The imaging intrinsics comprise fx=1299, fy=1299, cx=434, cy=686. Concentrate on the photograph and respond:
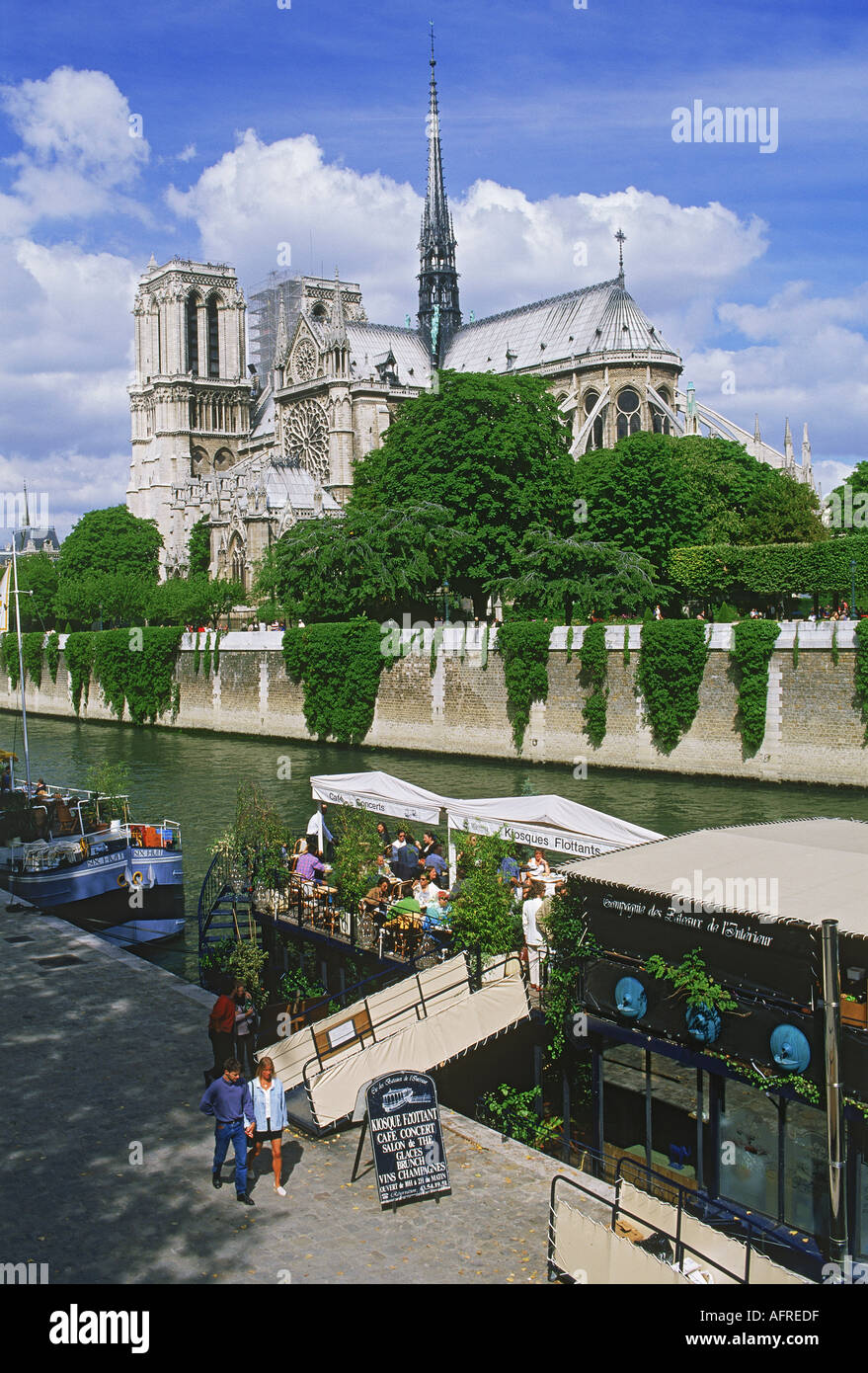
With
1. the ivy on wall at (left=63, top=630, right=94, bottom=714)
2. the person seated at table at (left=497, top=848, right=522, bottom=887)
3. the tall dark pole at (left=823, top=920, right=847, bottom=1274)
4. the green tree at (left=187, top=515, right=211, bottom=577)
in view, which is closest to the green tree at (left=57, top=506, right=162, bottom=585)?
the green tree at (left=187, top=515, right=211, bottom=577)

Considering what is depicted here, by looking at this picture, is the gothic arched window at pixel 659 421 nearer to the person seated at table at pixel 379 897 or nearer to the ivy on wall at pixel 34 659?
the ivy on wall at pixel 34 659

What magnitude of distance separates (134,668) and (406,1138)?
52.8m

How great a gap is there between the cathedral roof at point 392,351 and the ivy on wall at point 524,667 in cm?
5260

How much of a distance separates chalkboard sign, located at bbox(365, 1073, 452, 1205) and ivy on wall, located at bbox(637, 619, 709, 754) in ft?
92.5

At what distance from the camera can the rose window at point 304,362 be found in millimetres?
92375

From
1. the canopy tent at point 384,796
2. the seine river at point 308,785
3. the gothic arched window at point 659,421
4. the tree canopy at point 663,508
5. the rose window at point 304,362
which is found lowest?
the seine river at point 308,785

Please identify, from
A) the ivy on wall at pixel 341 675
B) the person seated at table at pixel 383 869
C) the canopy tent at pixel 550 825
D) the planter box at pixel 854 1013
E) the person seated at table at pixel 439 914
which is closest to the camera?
the planter box at pixel 854 1013

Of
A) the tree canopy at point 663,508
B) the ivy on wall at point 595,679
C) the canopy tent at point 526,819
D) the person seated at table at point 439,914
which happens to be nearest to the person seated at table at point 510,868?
the canopy tent at point 526,819

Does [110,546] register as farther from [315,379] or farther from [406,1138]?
[406,1138]

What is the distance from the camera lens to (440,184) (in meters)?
96.1

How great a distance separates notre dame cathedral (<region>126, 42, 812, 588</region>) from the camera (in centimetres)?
7738

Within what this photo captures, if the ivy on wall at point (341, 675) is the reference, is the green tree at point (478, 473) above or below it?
above

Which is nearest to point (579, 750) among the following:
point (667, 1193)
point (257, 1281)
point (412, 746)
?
point (412, 746)

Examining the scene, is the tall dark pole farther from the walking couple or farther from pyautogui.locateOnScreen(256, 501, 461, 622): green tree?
pyautogui.locateOnScreen(256, 501, 461, 622): green tree
